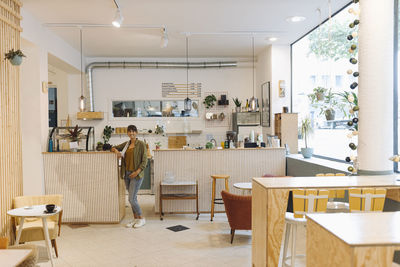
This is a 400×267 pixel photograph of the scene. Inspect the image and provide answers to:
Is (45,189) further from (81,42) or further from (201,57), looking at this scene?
(201,57)

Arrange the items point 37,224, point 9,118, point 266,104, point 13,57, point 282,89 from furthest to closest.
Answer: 1. point 266,104
2. point 282,89
3. point 9,118
4. point 13,57
5. point 37,224

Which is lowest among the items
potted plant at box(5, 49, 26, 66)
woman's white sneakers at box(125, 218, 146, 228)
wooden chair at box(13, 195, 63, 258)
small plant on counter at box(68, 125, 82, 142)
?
woman's white sneakers at box(125, 218, 146, 228)

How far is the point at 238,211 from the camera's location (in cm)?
475

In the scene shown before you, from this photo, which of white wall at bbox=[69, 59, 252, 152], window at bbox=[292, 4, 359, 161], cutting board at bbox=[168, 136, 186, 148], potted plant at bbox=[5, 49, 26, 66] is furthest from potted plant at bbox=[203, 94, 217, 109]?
potted plant at bbox=[5, 49, 26, 66]

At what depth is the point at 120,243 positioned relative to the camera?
487 cm

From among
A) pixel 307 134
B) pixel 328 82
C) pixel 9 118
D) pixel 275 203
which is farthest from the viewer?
pixel 307 134

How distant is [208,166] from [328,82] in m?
2.57

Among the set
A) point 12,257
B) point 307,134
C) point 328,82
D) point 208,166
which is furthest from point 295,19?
point 12,257

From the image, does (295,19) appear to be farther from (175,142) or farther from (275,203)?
(175,142)

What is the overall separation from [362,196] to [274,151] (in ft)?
11.4

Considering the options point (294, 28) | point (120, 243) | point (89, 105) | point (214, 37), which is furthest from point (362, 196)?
point (89, 105)

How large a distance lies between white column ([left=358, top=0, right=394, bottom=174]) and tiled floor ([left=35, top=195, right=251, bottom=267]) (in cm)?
194

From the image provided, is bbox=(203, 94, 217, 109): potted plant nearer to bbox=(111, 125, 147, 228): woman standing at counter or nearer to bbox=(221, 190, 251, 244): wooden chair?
bbox=(111, 125, 147, 228): woman standing at counter

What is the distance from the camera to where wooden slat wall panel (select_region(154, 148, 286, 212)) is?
251 inches
